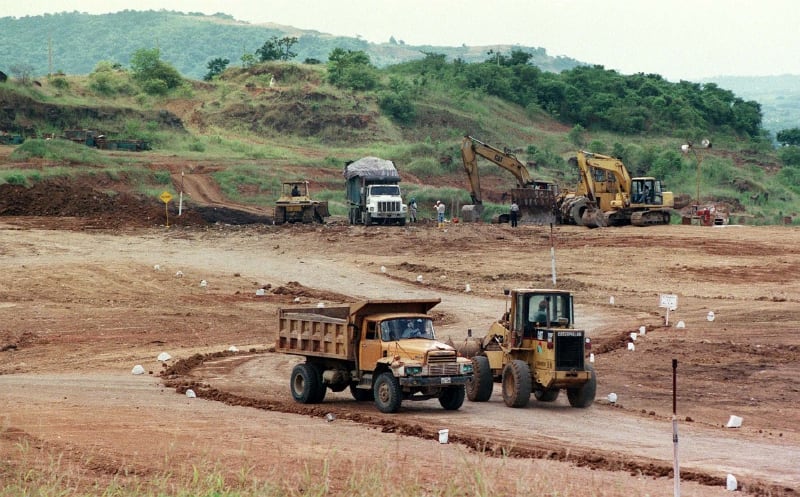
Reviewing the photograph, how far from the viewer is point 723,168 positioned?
86750 mm

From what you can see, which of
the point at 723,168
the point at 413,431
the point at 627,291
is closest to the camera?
the point at 413,431

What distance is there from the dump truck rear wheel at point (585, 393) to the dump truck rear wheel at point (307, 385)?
13.6 feet

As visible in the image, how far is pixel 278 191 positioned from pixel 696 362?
143 feet

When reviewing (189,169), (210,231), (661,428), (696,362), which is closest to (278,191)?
(189,169)

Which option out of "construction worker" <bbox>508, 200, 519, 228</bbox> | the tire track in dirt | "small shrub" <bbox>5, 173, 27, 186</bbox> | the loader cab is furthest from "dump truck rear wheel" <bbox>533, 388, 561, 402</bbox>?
"small shrub" <bbox>5, 173, 27, 186</bbox>

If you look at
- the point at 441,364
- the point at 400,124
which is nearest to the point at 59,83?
the point at 400,124

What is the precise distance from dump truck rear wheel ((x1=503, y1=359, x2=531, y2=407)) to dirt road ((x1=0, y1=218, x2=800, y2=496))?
0.42 meters

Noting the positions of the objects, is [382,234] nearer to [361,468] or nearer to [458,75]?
[361,468]

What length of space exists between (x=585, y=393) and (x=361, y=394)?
380 cm

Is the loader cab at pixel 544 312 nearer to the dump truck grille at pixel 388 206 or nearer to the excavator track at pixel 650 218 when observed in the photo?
the dump truck grille at pixel 388 206

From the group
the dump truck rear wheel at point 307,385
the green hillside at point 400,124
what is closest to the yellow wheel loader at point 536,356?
the dump truck rear wheel at point 307,385

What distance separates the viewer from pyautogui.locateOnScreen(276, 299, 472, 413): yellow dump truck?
2005cm

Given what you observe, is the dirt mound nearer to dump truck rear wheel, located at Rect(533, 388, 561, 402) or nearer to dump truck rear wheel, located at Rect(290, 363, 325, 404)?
dump truck rear wheel, located at Rect(290, 363, 325, 404)

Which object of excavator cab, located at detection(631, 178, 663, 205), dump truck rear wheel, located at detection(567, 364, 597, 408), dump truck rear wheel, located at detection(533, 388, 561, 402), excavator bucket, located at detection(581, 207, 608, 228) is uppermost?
excavator cab, located at detection(631, 178, 663, 205)
